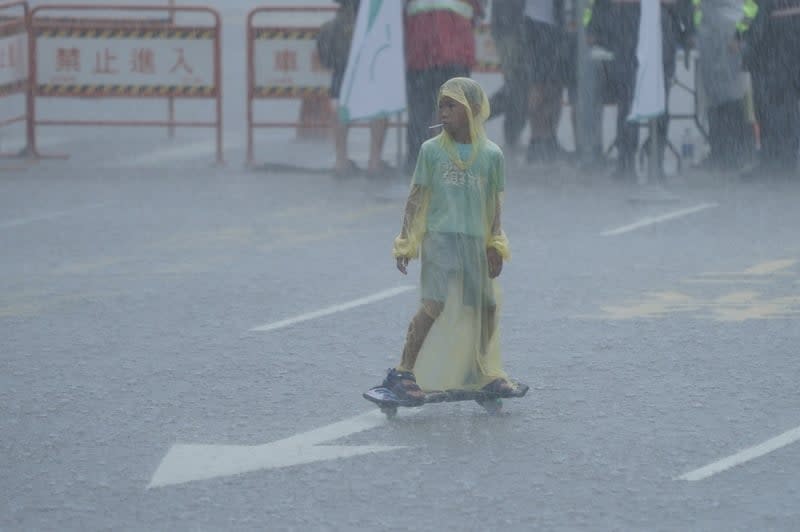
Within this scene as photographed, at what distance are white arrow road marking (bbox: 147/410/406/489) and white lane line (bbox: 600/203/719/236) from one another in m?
6.35

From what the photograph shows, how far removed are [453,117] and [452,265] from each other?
1.88ft

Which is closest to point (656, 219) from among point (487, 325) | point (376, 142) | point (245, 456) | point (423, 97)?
point (423, 97)

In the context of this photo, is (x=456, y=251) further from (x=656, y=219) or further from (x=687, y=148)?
(x=687, y=148)

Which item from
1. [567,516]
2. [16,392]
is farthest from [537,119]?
[567,516]

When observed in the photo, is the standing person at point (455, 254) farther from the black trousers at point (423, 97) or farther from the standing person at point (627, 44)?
the standing person at point (627, 44)

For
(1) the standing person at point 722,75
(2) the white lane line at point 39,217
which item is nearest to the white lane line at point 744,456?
(2) the white lane line at point 39,217

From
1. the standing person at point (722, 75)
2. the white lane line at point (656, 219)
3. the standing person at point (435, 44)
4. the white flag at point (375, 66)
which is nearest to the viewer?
the white lane line at point (656, 219)

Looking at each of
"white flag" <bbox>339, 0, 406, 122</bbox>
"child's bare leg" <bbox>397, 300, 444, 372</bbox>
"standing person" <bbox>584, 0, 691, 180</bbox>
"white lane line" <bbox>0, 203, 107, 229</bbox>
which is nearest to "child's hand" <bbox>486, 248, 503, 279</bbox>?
"child's bare leg" <bbox>397, 300, 444, 372</bbox>

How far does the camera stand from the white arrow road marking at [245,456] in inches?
260

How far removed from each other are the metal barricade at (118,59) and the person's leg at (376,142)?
199 centimetres

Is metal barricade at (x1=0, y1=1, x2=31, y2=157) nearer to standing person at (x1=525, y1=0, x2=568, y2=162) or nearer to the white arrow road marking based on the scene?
standing person at (x1=525, y1=0, x2=568, y2=162)

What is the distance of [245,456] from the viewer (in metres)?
6.86

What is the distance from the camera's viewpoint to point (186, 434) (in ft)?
23.8

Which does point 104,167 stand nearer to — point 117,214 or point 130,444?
point 117,214
